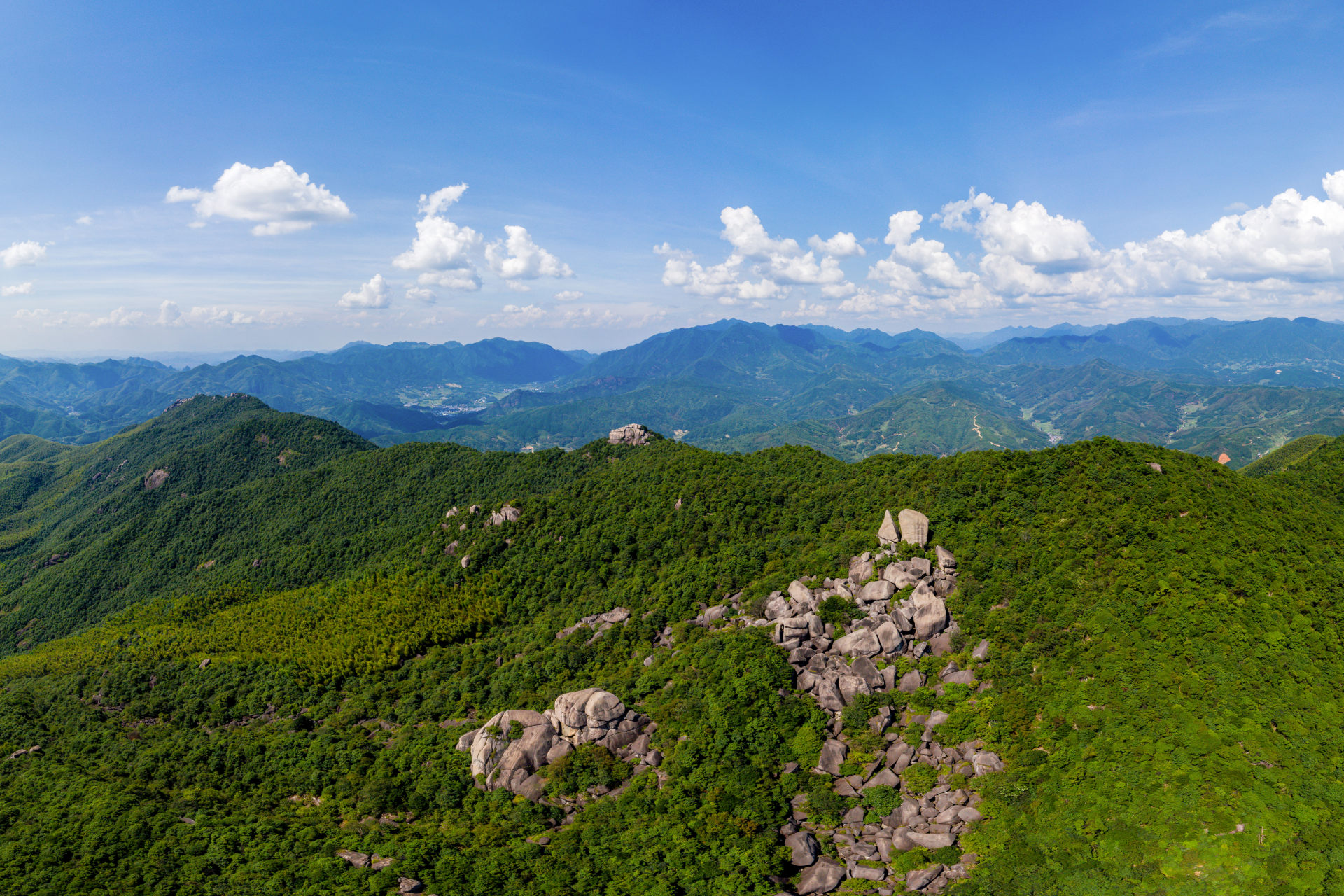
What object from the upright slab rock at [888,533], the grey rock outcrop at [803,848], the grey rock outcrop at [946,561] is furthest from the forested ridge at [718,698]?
the upright slab rock at [888,533]

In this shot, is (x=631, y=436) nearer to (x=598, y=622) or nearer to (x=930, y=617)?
(x=598, y=622)

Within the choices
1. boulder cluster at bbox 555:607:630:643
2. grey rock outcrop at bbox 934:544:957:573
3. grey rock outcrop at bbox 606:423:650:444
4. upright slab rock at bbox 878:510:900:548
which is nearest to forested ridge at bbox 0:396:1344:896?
boulder cluster at bbox 555:607:630:643

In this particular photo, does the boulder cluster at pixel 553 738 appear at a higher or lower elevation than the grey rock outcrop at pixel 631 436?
lower

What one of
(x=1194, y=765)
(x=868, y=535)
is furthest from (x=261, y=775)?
(x=1194, y=765)

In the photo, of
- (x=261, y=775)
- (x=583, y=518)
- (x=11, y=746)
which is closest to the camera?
(x=261, y=775)

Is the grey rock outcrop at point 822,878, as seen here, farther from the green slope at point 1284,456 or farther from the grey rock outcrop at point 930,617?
the green slope at point 1284,456

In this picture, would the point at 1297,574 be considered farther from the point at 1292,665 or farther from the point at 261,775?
the point at 261,775

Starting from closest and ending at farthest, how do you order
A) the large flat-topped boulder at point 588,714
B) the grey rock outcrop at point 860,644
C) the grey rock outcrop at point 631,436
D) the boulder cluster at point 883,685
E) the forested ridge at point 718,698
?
1. the forested ridge at point 718,698
2. the boulder cluster at point 883,685
3. the grey rock outcrop at point 860,644
4. the large flat-topped boulder at point 588,714
5. the grey rock outcrop at point 631,436

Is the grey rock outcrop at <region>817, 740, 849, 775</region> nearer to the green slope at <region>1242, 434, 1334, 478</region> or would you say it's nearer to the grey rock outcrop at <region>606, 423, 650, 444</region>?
the grey rock outcrop at <region>606, 423, 650, 444</region>
